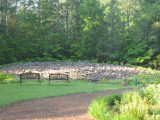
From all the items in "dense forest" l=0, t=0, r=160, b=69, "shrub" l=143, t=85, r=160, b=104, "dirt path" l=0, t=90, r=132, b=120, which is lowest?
"dirt path" l=0, t=90, r=132, b=120

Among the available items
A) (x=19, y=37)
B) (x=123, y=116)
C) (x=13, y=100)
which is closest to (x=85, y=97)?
(x=13, y=100)

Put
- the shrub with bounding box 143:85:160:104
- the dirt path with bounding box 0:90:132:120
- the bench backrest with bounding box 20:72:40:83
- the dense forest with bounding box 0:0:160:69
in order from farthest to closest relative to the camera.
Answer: the dense forest with bounding box 0:0:160:69 → the bench backrest with bounding box 20:72:40:83 → the shrub with bounding box 143:85:160:104 → the dirt path with bounding box 0:90:132:120

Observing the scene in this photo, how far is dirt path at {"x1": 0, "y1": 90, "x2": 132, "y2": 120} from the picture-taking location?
4832mm

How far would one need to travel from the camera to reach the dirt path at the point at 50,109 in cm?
483

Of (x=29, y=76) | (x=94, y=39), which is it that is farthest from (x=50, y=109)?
(x=94, y=39)

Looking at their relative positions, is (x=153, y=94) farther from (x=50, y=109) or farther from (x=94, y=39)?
(x=94, y=39)

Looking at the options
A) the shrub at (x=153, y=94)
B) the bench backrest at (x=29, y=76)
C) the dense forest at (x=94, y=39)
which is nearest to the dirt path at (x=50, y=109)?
the shrub at (x=153, y=94)

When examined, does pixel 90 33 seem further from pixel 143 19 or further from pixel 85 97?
pixel 85 97

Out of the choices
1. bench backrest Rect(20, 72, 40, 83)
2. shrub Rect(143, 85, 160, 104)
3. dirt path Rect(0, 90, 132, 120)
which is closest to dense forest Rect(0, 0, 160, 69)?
bench backrest Rect(20, 72, 40, 83)

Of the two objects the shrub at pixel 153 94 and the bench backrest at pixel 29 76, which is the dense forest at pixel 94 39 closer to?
the bench backrest at pixel 29 76

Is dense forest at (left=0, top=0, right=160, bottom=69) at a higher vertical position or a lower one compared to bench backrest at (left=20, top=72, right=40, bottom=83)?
higher

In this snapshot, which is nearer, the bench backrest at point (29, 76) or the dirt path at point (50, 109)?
the dirt path at point (50, 109)

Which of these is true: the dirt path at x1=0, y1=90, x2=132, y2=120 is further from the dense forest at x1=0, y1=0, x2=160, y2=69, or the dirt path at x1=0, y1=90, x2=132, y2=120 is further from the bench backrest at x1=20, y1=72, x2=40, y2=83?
the dense forest at x1=0, y1=0, x2=160, y2=69

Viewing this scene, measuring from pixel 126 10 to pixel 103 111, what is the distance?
3532cm
